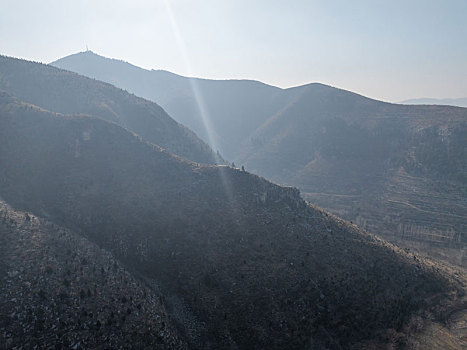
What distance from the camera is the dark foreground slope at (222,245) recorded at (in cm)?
3562

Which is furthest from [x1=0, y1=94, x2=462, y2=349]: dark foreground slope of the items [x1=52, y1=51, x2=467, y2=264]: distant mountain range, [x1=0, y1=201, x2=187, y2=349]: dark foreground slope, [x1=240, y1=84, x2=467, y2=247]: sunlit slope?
[x1=240, y1=84, x2=467, y2=247]: sunlit slope

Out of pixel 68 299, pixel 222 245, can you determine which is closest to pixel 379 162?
pixel 222 245

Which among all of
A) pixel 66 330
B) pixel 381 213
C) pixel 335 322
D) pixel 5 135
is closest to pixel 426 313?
pixel 335 322

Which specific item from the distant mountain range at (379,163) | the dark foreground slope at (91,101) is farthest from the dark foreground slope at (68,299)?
the distant mountain range at (379,163)

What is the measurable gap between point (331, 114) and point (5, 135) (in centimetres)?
17082

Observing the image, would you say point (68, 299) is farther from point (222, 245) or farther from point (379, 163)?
point (379, 163)

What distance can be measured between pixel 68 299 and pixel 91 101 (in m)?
85.2

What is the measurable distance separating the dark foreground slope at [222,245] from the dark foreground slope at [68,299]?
3732 millimetres

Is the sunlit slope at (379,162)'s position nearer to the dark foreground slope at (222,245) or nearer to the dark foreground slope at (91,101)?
the dark foreground slope at (222,245)

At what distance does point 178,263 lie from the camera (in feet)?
136

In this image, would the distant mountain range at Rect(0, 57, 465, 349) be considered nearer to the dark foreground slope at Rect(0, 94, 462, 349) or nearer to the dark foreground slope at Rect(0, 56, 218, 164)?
the dark foreground slope at Rect(0, 94, 462, 349)

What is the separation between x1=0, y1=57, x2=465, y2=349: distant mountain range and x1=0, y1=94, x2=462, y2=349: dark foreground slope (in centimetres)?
21

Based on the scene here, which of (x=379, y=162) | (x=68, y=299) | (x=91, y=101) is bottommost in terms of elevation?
(x=68, y=299)

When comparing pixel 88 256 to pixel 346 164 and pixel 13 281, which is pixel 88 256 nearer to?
pixel 13 281
